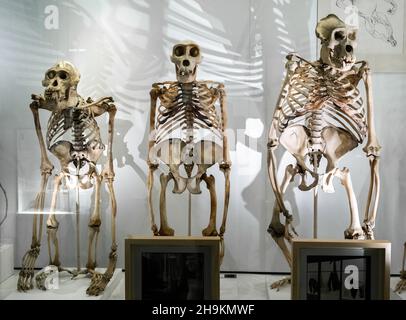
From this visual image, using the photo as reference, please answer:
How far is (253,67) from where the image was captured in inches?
113

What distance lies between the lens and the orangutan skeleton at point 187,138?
2592 mm

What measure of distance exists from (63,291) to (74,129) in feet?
2.62

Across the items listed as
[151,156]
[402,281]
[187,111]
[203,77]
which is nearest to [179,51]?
[187,111]

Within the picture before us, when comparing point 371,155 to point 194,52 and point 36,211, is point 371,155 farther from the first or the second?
point 36,211

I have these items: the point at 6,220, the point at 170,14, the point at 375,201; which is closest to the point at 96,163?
the point at 6,220

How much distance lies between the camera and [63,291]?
8.30 feet

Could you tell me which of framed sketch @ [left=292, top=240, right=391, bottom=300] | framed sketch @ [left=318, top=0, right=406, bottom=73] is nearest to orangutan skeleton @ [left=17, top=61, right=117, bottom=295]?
framed sketch @ [left=292, top=240, right=391, bottom=300]

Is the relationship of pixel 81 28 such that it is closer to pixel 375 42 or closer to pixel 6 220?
pixel 6 220

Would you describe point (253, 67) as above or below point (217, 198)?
above

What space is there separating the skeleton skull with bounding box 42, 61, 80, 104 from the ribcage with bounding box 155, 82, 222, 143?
1.51 ft

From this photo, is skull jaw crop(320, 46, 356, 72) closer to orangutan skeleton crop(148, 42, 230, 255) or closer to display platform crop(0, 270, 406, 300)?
orangutan skeleton crop(148, 42, 230, 255)

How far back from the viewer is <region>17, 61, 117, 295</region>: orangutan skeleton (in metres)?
2.61

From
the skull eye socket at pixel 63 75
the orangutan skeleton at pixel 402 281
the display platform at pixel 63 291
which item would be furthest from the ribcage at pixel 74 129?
the orangutan skeleton at pixel 402 281

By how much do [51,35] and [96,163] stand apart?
69 centimetres
